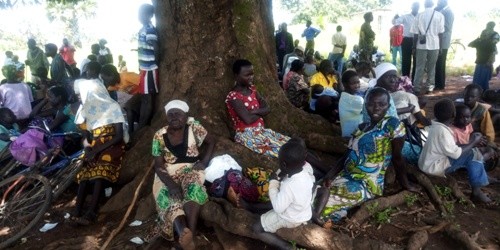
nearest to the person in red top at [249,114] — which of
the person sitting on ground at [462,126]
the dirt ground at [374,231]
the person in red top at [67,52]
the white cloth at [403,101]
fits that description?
the dirt ground at [374,231]

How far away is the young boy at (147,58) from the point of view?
16.4ft

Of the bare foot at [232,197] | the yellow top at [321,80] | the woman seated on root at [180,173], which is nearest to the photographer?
the woman seated on root at [180,173]

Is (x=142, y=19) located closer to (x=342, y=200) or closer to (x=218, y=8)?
(x=218, y=8)

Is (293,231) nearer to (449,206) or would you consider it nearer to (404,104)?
(449,206)

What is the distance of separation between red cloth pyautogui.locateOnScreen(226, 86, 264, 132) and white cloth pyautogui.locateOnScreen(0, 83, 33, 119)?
11.7 ft

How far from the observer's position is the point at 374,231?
361 cm

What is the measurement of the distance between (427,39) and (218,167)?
743cm

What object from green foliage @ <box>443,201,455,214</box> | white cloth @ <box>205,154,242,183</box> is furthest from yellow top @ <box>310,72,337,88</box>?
green foliage @ <box>443,201,455,214</box>

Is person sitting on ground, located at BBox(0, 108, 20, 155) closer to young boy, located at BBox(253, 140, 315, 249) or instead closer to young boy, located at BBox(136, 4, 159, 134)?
young boy, located at BBox(136, 4, 159, 134)

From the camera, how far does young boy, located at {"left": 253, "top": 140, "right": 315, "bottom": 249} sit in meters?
2.99

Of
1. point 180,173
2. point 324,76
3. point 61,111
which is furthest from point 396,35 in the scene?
point 180,173

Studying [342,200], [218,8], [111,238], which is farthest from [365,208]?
[218,8]

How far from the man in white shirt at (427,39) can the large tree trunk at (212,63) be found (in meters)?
6.01

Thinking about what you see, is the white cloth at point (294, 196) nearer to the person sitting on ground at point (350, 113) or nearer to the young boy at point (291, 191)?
the young boy at point (291, 191)
